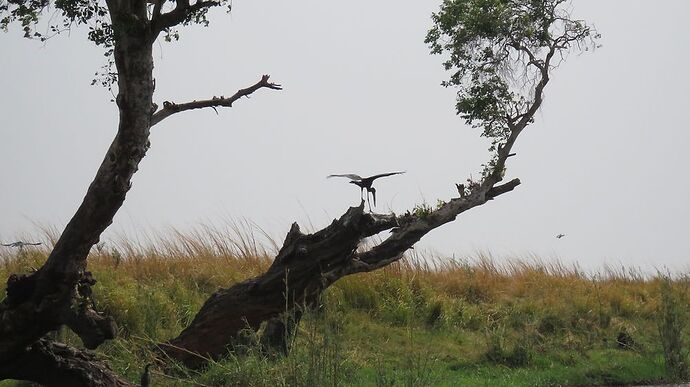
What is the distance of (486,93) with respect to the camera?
10180 millimetres

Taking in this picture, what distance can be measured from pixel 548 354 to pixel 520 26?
13.7 ft

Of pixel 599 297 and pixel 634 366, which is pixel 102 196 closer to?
pixel 634 366

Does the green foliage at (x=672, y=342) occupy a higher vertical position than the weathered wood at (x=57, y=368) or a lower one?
lower

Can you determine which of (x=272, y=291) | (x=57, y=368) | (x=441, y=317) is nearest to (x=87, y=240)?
(x=57, y=368)

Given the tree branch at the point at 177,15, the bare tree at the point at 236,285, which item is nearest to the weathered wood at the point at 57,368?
the bare tree at the point at 236,285

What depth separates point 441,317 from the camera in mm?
11562

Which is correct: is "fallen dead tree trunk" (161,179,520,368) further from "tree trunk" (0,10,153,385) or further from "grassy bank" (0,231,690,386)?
"tree trunk" (0,10,153,385)

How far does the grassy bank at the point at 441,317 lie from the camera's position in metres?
8.60

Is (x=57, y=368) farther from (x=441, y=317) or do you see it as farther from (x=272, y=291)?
(x=441, y=317)

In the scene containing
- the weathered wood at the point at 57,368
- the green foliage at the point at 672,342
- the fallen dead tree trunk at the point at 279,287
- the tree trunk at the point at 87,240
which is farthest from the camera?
the green foliage at the point at 672,342

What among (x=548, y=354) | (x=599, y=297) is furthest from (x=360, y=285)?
(x=599, y=297)

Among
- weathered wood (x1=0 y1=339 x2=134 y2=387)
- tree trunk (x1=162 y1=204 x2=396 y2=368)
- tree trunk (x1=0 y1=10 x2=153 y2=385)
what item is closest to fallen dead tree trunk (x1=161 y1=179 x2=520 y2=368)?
tree trunk (x1=162 y1=204 x2=396 y2=368)

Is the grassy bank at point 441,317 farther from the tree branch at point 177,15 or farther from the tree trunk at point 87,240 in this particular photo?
the tree branch at point 177,15

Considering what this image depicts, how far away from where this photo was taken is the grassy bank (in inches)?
339
